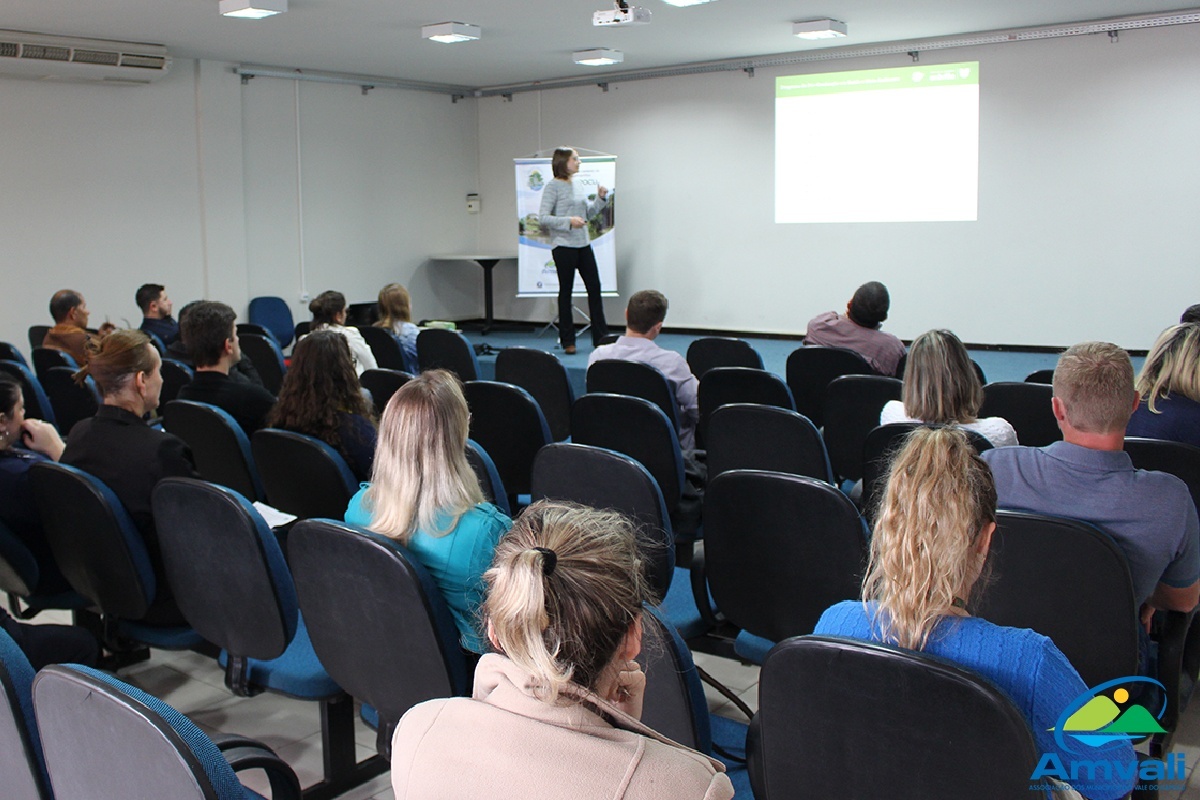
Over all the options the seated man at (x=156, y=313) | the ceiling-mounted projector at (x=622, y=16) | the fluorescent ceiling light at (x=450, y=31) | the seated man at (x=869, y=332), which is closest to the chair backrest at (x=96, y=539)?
the seated man at (x=869, y=332)

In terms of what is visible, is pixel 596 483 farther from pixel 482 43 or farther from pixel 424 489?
pixel 482 43

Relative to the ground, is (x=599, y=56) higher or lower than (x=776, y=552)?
higher

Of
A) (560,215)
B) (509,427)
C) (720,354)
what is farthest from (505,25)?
(509,427)

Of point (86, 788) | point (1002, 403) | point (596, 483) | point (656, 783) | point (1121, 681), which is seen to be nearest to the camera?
point (656, 783)

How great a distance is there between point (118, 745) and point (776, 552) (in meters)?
1.47

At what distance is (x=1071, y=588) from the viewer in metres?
2.09

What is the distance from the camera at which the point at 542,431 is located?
12.9 ft

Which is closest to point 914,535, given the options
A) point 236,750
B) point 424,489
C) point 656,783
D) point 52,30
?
point 656,783

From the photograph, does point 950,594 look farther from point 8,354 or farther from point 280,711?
point 8,354

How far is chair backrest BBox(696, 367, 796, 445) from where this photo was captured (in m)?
4.21

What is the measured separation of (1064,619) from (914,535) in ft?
2.54

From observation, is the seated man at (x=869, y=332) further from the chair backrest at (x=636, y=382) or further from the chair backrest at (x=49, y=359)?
the chair backrest at (x=49, y=359)

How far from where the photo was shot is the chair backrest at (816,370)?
4.84 meters

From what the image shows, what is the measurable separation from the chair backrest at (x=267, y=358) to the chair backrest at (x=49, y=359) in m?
0.95
